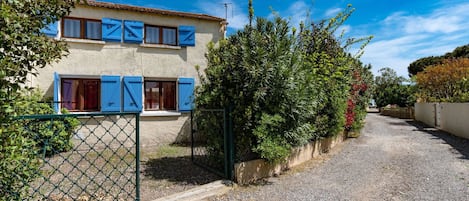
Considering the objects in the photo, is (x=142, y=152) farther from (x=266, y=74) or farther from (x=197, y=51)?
(x=266, y=74)

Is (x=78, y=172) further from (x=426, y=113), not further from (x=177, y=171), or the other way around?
(x=426, y=113)

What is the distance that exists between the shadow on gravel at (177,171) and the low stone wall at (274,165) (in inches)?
21.0

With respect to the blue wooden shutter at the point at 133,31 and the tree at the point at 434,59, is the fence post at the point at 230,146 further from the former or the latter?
the tree at the point at 434,59

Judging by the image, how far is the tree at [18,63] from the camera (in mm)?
2305

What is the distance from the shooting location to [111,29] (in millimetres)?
9430

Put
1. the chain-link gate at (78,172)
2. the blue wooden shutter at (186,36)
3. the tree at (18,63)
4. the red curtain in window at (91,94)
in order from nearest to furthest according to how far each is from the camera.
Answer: the tree at (18,63), the chain-link gate at (78,172), the red curtain in window at (91,94), the blue wooden shutter at (186,36)

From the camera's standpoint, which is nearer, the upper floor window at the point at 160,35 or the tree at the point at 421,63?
the upper floor window at the point at 160,35

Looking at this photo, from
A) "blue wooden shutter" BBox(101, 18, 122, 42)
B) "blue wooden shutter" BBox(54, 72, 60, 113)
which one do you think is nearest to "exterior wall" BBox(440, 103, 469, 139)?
"blue wooden shutter" BBox(101, 18, 122, 42)

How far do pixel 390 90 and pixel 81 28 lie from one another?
30.4 m

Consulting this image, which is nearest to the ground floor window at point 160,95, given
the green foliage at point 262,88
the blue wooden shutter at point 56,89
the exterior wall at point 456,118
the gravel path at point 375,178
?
the blue wooden shutter at point 56,89

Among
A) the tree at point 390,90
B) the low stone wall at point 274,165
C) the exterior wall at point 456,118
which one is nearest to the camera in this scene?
the low stone wall at point 274,165

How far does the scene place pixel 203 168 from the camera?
637 centimetres

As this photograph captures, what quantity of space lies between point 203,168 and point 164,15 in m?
6.54

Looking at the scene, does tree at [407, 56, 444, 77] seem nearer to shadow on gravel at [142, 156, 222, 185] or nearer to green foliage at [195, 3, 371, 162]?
green foliage at [195, 3, 371, 162]
